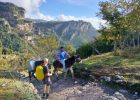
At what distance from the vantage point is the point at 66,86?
1764 cm

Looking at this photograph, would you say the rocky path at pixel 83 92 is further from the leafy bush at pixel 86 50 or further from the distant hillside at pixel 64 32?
the leafy bush at pixel 86 50

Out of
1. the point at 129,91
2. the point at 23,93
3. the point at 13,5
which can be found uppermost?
the point at 13,5

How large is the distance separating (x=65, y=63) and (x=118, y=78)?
10.9 feet

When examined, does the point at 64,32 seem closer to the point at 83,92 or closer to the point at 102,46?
the point at 83,92

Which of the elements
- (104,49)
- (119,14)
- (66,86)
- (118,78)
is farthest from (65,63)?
(104,49)

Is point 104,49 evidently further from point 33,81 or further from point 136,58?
point 33,81

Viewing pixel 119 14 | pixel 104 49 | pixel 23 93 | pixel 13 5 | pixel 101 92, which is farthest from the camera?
pixel 104 49

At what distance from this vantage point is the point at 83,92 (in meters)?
16.0

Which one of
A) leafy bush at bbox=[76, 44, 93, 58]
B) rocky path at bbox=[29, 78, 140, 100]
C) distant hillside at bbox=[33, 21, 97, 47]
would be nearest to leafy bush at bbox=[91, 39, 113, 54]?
leafy bush at bbox=[76, 44, 93, 58]

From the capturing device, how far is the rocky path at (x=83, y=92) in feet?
49.2

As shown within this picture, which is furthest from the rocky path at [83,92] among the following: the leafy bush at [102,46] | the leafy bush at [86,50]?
the leafy bush at [102,46]

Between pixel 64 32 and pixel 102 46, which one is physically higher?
pixel 64 32

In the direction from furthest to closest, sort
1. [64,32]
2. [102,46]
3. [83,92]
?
[102,46], [83,92], [64,32]

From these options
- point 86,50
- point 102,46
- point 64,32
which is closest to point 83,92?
point 64,32
